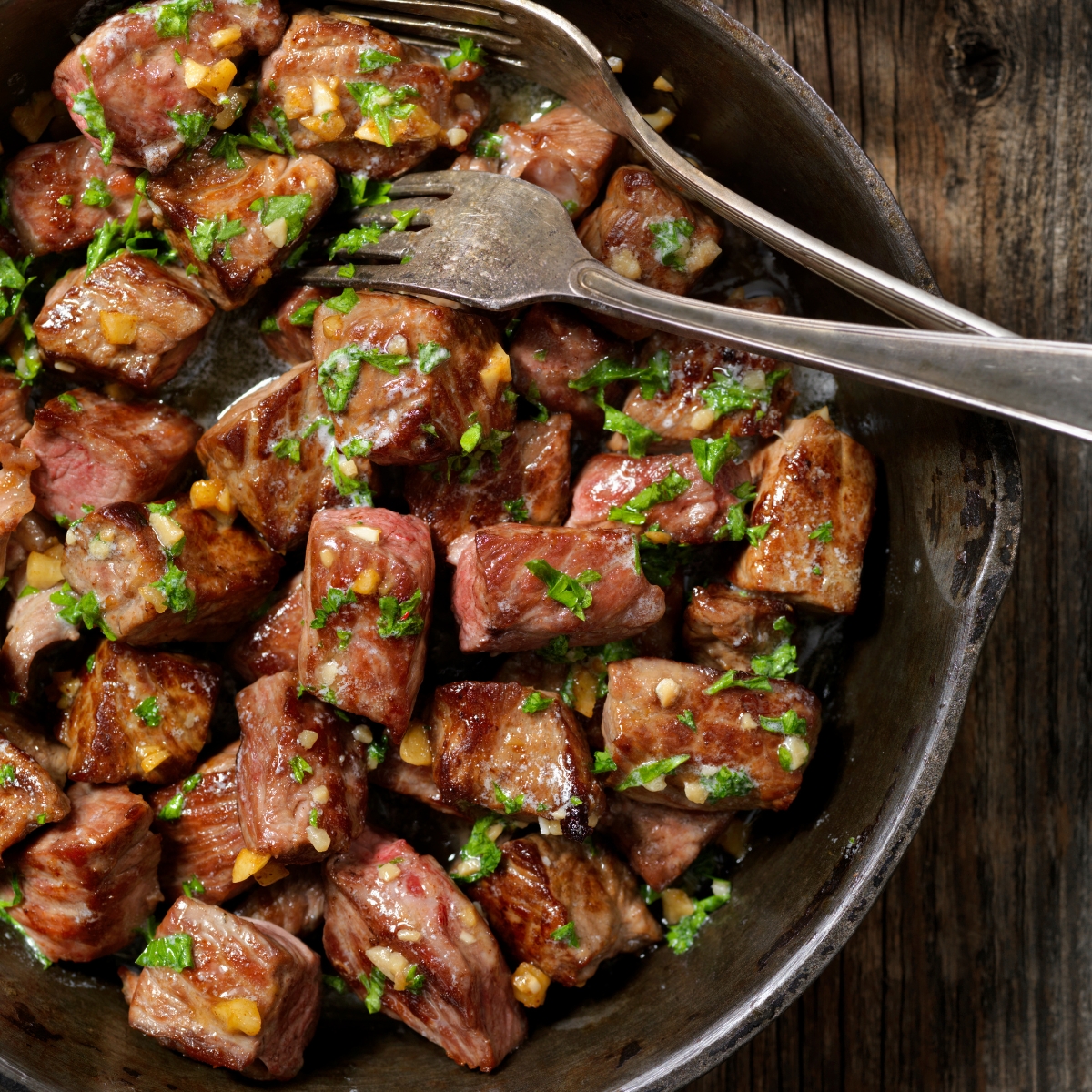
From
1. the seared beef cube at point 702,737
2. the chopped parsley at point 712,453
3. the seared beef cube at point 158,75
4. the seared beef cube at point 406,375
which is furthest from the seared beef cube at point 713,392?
the seared beef cube at point 158,75

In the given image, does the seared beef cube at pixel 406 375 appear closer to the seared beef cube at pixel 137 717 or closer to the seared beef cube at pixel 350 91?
the seared beef cube at pixel 350 91

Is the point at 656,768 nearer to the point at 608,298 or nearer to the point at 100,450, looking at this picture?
the point at 608,298

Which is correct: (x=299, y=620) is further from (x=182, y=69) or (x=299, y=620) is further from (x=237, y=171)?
(x=182, y=69)

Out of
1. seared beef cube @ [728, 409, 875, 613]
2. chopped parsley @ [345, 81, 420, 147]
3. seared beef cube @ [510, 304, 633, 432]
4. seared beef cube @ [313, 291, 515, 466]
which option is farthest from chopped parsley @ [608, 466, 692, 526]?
chopped parsley @ [345, 81, 420, 147]

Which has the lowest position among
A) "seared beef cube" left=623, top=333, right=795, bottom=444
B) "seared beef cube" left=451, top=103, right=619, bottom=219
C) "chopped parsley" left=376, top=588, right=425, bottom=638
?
"chopped parsley" left=376, top=588, right=425, bottom=638

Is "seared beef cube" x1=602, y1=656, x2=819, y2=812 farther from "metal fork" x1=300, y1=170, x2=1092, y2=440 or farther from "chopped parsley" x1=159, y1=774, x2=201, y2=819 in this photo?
"chopped parsley" x1=159, y1=774, x2=201, y2=819

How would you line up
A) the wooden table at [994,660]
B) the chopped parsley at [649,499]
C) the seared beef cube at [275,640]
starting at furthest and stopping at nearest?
1. the wooden table at [994,660]
2. the seared beef cube at [275,640]
3. the chopped parsley at [649,499]
